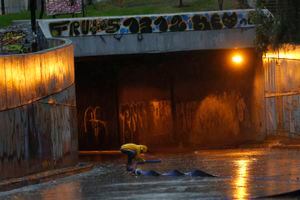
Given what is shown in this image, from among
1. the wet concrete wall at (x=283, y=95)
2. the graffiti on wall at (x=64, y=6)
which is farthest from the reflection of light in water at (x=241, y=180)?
the graffiti on wall at (x=64, y=6)

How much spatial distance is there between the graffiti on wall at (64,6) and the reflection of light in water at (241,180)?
1325 centimetres

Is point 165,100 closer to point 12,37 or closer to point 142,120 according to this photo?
point 142,120

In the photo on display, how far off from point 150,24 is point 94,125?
541 cm

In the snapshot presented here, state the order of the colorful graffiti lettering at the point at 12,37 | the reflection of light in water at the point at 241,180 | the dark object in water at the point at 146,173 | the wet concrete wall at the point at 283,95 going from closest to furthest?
the reflection of light in water at the point at 241,180
the dark object in water at the point at 146,173
the wet concrete wall at the point at 283,95
the colorful graffiti lettering at the point at 12,37

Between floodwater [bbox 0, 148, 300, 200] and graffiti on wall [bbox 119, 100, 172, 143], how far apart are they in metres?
10.7

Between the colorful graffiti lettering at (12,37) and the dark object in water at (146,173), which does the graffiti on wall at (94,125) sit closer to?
the colorful graffiti lettering at (12,37)

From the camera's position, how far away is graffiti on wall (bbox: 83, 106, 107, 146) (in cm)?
3159

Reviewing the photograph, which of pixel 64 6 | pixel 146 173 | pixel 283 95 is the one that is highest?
pixel 64 6

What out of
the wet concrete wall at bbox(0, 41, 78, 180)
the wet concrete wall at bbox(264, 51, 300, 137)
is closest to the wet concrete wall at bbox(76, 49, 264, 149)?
the wet concrete wall at bbox(264, 51, 300, 137)

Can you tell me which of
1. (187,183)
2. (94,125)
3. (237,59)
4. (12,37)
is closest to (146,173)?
(187,183)

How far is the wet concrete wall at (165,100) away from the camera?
104 ft

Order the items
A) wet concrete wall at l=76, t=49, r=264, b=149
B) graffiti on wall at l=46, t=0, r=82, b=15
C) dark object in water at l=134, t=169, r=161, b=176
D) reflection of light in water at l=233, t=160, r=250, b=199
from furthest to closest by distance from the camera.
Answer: wet concrete wall at l=76, t=49, r=264, b=149 → graffiti on wall at l=46, t=0, r=82, b=15 → dark object in water at l=134, t=169, r=161, b=176 → reflection of light in water at l=233, t=160, r=250, b=199

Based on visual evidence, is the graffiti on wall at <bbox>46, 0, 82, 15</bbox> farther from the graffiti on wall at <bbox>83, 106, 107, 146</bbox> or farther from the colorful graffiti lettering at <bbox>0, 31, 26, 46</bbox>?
the graffiti on wall at <bbox>83, 106, 107, 146</bbox>

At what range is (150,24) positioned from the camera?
28.2 metres
